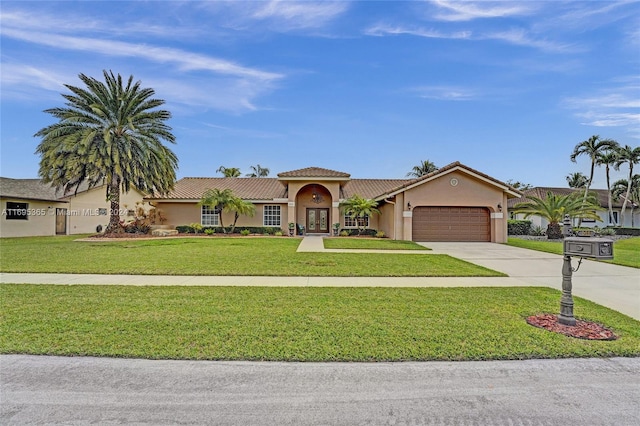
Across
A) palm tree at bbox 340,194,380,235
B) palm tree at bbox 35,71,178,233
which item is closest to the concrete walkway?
palm tree at bbox 340,194,380,235

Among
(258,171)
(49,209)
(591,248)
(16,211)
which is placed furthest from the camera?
(258,171)

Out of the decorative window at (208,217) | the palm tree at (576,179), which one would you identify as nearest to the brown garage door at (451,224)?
the decorative window at (208,217)

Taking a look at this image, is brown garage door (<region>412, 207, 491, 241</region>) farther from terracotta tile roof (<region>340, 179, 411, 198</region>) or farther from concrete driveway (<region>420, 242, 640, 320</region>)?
concrete driveway (<region>420, 242, 640, 320</region>)

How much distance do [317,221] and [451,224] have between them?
32.2 ft

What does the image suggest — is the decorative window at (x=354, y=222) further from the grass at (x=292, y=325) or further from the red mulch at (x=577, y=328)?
the red mulch at (x=577, y=328)

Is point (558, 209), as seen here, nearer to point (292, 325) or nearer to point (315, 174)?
point (315, 174)

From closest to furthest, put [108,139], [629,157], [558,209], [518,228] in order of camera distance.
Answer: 1. [108,139]
2. [558,209]
3. [518,228]
4. [629,157]

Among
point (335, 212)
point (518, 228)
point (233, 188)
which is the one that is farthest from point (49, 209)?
point (518, 228)

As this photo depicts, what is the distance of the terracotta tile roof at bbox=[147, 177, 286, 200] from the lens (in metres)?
24.9

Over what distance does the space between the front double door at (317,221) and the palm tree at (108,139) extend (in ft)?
34.4

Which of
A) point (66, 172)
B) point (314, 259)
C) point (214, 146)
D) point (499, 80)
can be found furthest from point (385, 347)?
point (214, 146)

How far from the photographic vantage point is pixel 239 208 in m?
22.9

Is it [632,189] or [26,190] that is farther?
[632,189]

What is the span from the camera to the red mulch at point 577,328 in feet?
14.9
